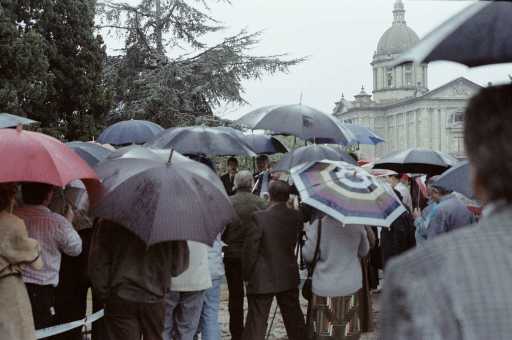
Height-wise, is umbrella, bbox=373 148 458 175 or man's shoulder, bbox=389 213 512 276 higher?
man's shoulder, bbox=389 213 512 276

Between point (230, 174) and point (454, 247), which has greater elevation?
point (454, 247)

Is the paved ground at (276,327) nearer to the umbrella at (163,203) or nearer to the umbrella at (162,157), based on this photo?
the umbrella at (162,157)

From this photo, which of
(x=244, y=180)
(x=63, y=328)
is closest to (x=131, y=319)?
(x=63, y=328)

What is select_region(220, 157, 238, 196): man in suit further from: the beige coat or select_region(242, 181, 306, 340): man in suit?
the beige coat

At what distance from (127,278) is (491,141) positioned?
3817 mm

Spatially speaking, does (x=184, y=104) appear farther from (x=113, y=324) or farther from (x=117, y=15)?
(x=113, y=324)

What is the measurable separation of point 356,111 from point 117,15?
71123mm

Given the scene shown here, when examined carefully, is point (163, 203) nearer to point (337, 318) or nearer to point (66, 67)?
point (337, 318)

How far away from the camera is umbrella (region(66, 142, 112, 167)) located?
24.4 ft

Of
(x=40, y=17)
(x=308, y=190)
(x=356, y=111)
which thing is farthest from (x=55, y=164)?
(x=356, y=111)

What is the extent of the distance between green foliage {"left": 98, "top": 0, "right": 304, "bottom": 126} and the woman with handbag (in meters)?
19.6

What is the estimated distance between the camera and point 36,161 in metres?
4.92

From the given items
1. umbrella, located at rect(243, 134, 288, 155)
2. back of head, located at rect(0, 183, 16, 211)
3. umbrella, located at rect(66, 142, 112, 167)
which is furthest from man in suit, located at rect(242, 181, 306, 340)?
umbrella, located at rect(243, 134, 288, 155)

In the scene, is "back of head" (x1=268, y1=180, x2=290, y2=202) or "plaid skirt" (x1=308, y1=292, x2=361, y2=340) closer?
"plaid skirt" (x1=308, y1=292, x2=361, y2=340)
